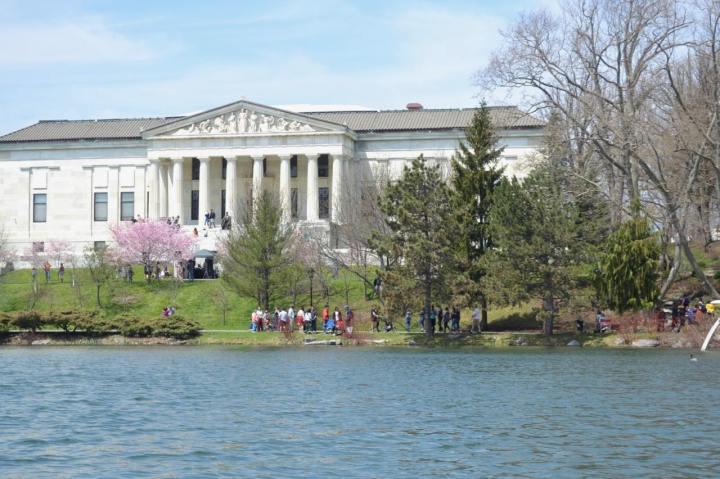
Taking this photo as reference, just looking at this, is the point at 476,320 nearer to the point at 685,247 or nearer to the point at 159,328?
the point at 685,247

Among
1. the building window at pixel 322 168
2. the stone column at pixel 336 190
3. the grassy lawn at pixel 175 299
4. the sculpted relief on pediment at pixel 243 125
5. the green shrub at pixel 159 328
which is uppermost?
the sculpted relief on pediment at pixel 243 125

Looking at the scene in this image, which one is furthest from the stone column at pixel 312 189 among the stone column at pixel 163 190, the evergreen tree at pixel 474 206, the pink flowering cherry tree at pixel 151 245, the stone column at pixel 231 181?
the evergreen tree at pixel 474 206

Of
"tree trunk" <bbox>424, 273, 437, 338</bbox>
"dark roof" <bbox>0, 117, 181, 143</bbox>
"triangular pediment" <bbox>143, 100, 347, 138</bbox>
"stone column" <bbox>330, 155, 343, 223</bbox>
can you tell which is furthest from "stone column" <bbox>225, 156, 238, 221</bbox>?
"tree trunk" <bbox>424, 273, 437, 338</bbox>

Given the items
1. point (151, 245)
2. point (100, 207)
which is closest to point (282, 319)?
point (151, 245)

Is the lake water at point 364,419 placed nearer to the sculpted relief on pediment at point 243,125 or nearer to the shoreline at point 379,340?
the shoreline at point 379,340

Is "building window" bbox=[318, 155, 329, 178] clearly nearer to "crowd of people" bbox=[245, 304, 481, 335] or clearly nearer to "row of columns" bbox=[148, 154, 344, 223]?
"row of columns" bbox=[148, 154, 344, 223]

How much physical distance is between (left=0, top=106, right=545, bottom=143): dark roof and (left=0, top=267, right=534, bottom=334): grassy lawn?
95.1 feet

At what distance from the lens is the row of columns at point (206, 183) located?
110150mm

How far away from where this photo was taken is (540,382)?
41.1 metres

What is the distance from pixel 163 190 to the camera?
115375 millimetres

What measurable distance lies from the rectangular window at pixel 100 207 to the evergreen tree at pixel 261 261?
44182mm

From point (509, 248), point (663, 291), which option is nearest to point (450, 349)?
point (509, 248)

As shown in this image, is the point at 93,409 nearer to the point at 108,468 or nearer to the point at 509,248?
the point at 108,468

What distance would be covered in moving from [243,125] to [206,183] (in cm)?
648
